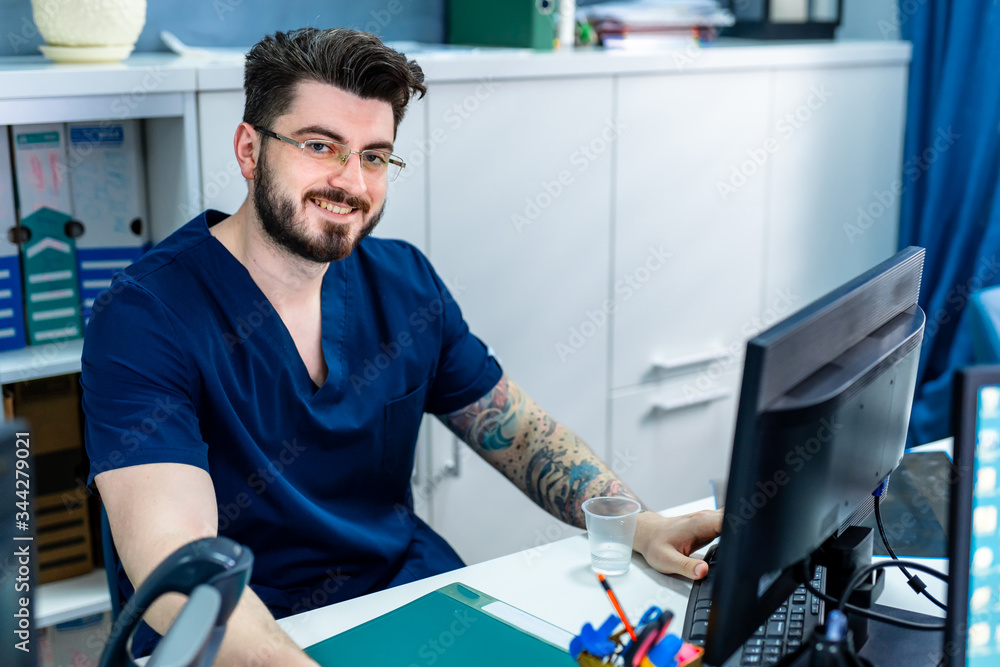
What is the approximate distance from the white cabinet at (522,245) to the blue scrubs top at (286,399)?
1.62 feet

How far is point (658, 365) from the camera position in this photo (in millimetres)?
2430

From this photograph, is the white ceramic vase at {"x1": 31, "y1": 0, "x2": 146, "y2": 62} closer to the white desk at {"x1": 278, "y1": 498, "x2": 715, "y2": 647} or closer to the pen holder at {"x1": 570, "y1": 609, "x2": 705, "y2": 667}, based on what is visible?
the white desk at {"x1": 278, "y1": 498, "x2": 715, "y2": 647}

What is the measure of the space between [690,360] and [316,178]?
4.16 ft

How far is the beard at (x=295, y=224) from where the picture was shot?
1.45 metres

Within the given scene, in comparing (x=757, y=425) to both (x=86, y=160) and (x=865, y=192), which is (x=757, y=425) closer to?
(x=86, y=160)

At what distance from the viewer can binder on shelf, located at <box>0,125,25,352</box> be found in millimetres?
1768

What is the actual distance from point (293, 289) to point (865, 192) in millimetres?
1798

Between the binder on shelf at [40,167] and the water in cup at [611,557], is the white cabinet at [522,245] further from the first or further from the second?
the water in cup at [611,557]

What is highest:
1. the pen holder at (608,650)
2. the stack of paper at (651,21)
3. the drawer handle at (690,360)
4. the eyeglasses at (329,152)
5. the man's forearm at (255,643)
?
the stack of paper at (651,21)

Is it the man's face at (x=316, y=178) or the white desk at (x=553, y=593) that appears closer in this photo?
the white desk at (x=553, y=593)

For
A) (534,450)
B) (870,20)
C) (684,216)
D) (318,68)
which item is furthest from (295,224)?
(870,20)

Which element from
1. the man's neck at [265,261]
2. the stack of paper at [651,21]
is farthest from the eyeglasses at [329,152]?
the stack of paper at [651,21]

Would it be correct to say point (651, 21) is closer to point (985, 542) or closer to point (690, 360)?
point (690, 360)

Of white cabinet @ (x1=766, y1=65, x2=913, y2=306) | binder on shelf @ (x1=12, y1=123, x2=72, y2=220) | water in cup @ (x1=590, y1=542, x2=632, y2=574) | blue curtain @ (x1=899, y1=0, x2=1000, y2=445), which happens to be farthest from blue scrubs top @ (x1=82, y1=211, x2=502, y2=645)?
blue curtain @ (x1=899, y1=0, x2=1000, y2=445)
